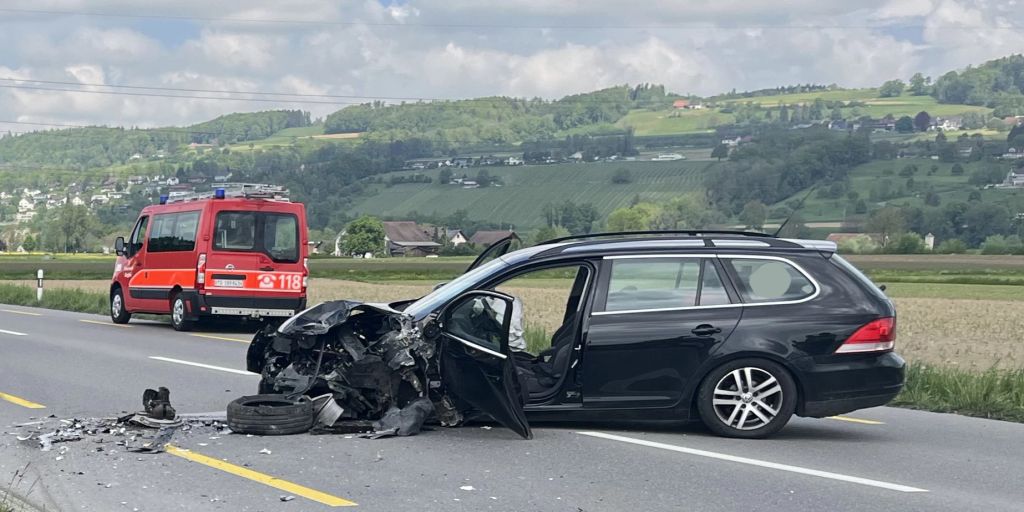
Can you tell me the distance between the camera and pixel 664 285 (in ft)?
32.9

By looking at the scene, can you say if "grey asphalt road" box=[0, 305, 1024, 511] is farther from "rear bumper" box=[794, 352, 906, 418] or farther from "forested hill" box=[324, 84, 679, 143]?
"forested hill" box=[324, 84, 679, 143]

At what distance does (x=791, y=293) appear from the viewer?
32.8ft

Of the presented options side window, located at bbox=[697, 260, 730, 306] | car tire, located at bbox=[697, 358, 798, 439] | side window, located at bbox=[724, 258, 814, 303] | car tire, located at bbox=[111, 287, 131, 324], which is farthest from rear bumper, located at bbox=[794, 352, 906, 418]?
car tire, located at bbox=[111, 287, 131, 324]

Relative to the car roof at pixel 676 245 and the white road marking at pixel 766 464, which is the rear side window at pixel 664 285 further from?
the white road marking at pixel 766 464

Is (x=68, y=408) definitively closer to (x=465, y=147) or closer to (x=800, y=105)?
(x=465, y=147)

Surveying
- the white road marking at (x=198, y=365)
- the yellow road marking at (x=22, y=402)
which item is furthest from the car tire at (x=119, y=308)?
the yellow road marking at (x=22, y=402)

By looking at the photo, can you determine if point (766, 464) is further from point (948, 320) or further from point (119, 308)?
point (948, 320)

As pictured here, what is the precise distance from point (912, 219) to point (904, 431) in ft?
290

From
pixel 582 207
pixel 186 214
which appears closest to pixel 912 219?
pixel 582 207

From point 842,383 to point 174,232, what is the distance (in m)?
16.6

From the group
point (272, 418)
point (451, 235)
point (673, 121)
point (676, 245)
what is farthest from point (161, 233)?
point (673, 121)

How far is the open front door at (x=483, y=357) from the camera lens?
934 cm

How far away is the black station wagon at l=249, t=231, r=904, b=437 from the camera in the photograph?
975 cm

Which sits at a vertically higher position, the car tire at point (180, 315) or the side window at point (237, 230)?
the side window at point (237, 230)
